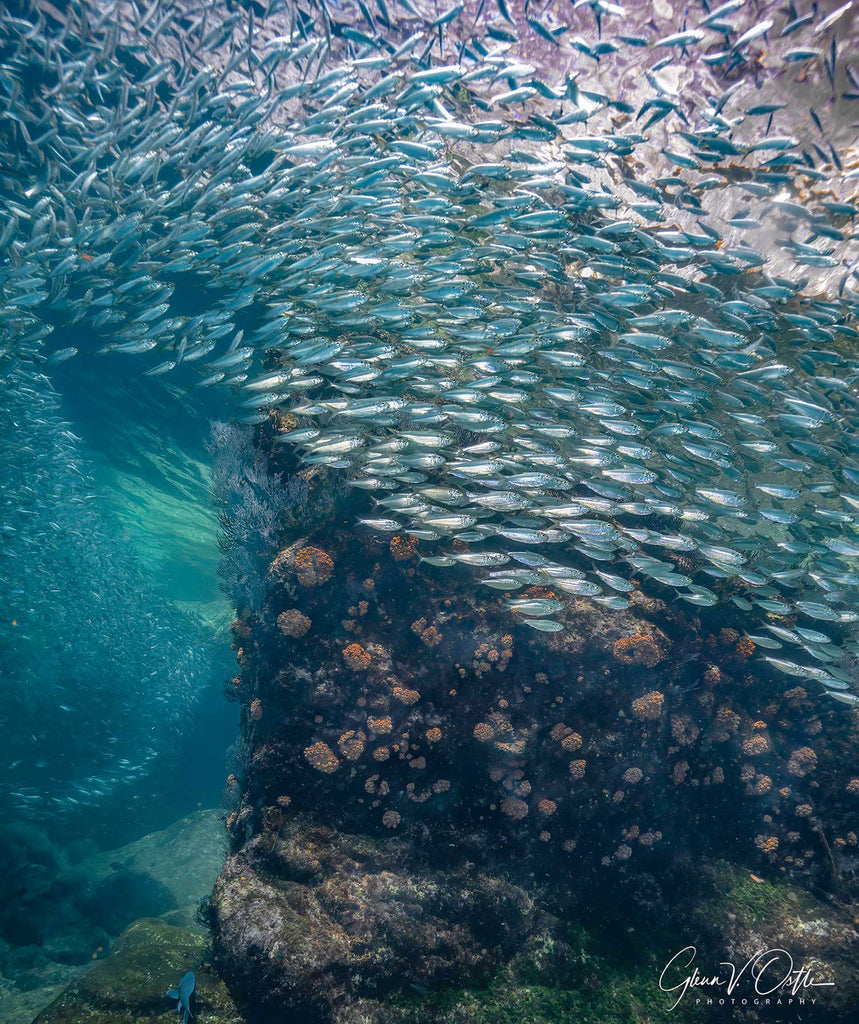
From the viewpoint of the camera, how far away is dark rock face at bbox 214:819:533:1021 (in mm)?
5387

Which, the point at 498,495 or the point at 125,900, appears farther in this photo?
the point at 125,900

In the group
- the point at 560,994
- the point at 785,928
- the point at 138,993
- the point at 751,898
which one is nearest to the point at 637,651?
the point at 751,898

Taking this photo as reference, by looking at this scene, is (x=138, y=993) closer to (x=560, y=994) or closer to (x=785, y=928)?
(x=560, y=994)

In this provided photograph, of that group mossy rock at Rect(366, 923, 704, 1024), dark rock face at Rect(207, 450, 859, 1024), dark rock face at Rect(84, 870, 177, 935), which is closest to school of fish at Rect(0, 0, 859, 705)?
dark rock face at Rect(207, 450, 859, 1024)

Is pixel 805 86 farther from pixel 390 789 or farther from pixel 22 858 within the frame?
pixel 22 858

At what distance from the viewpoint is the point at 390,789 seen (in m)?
6.80

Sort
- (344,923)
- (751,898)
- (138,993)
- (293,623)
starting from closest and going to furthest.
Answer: (138,993) < (344,923) < (751,898) < (293,623)

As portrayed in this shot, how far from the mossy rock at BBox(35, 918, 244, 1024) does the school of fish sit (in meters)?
5.49

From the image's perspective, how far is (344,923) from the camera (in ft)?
19.4

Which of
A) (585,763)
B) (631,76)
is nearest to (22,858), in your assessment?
(585,763)

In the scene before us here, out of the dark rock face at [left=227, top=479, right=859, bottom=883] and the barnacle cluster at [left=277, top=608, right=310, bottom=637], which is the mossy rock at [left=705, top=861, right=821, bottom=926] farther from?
the barnacle cluster at [left=277, top=608, right=310, bottom=637]

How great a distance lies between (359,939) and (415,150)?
926cm

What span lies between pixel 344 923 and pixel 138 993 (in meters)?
2.41

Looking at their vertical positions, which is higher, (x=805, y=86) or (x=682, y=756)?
(x=805, y=86)
